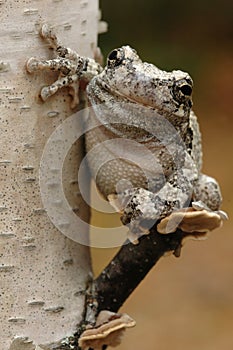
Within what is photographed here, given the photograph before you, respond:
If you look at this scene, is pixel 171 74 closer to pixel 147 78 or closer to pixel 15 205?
Result: pixel 147 78

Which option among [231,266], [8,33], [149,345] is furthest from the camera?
[231,266]

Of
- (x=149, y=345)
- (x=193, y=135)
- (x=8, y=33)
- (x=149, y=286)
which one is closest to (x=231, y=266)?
(x=149, y=286)

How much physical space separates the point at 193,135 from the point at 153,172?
0.40ft

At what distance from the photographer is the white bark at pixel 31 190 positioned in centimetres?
107

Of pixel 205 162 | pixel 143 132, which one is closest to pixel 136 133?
pixel 143 132

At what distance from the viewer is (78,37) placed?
1.17 meters

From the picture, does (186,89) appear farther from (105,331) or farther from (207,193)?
(105,331)

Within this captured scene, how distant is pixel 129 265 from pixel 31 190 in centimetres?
22

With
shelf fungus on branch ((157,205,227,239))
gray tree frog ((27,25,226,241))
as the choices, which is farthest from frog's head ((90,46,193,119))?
shelf fungus on branch ((157,205,227,239))

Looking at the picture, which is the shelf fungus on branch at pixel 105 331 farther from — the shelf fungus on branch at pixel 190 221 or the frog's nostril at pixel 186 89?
the frog's nostril at pixel 186 89

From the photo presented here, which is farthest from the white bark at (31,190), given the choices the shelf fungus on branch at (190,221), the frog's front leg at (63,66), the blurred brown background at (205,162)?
the blurred brown background at (205,162)

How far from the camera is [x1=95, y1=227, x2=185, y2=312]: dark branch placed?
1.21m

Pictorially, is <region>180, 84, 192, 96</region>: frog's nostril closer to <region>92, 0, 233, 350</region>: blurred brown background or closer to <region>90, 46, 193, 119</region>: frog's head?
<region>90, 46, 193, 119</region>: frog's head

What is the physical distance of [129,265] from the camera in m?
1.23
